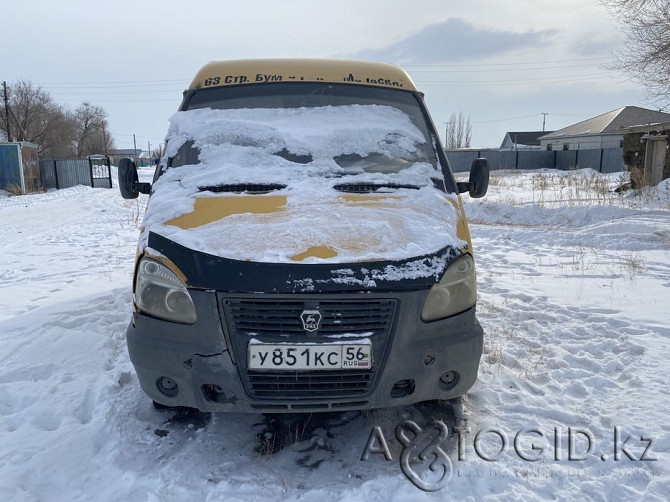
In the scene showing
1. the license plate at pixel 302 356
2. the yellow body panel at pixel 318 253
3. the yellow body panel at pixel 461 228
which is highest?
the yellow body panel at pixel 461 228

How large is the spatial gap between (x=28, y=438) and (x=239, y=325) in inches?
56.3

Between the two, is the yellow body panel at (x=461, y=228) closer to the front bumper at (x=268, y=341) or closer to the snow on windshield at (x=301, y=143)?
the snow on windshield at (x=301, y=143)

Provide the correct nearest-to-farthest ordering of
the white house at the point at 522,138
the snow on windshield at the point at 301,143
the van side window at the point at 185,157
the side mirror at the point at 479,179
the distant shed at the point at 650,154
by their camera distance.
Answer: the snow on windshield at the point at 301,143 < the van side window at the point at 185,157 < the side mirror at the point at 479,179 < the distant shed at the point at 650,154 < the white house at the point at 522,138

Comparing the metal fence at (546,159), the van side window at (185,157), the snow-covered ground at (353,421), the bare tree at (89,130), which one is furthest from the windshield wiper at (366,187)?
the bare tree at (89,130)

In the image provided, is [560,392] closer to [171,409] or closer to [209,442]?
[209,442]

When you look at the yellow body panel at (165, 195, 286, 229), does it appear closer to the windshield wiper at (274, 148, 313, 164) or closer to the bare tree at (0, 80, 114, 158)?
the windshield wiper at (274, 148, 313, 164)

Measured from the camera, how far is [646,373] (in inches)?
130

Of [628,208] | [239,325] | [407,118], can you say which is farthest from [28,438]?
[628,208]

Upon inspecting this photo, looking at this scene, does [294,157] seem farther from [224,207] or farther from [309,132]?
[224,207]

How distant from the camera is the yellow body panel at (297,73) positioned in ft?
11.6

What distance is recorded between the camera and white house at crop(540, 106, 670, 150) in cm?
4767

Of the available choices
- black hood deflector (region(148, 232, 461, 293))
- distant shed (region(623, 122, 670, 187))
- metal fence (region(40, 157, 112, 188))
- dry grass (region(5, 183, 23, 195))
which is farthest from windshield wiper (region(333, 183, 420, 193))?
metal fence (region(40, 157, 112, 188))

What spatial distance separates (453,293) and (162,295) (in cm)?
143

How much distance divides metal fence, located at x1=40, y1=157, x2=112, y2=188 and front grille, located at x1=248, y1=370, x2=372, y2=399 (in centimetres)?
2881
